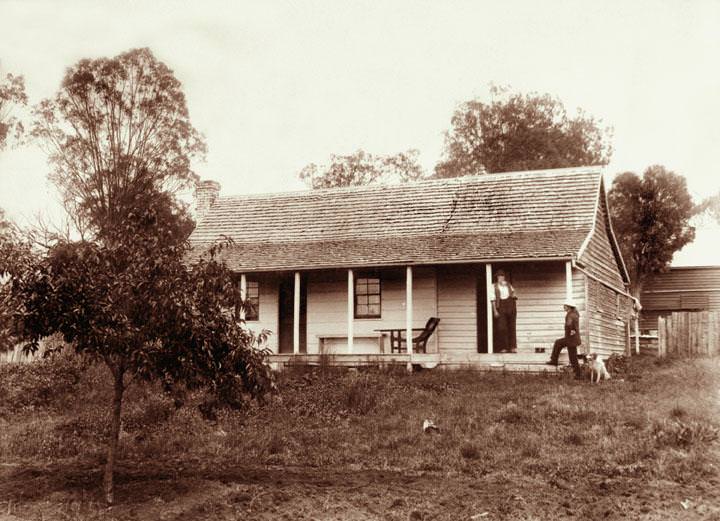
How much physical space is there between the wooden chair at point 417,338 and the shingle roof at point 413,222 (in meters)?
1.74

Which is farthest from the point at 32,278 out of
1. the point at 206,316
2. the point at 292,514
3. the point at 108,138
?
the point at 108,138

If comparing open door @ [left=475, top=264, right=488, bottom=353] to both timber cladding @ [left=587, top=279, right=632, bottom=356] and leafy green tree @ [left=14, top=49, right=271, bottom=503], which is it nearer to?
timber cladding @ [left=587, top=279, right=632, bottom=356]

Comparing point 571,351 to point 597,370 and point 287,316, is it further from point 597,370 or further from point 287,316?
point 287,316

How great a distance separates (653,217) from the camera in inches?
1417

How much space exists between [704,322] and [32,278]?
63.2 ft

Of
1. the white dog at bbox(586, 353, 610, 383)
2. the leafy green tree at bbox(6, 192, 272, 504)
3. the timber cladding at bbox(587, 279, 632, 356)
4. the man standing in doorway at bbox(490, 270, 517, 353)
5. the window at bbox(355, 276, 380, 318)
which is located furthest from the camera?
the window at bbox(355, 276, 380, 318)

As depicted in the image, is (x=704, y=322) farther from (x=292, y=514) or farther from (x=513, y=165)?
→ (x=513, y=165)

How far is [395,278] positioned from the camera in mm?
21312

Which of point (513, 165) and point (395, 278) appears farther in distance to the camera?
point (513, 165)

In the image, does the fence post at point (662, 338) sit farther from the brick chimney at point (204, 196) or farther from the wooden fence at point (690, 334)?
the brick chimney at point (204, 196)

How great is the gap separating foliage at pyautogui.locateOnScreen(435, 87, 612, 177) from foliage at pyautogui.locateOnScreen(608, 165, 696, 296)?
16.3 ft

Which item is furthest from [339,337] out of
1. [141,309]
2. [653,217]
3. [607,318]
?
[653,217]

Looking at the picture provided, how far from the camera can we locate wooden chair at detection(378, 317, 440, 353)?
→ 19281 mm

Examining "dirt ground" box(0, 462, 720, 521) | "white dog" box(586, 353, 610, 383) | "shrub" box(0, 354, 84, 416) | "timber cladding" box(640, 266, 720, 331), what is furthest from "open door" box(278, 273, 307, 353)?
"timber cladding" box(640, 266, 720, 331)
